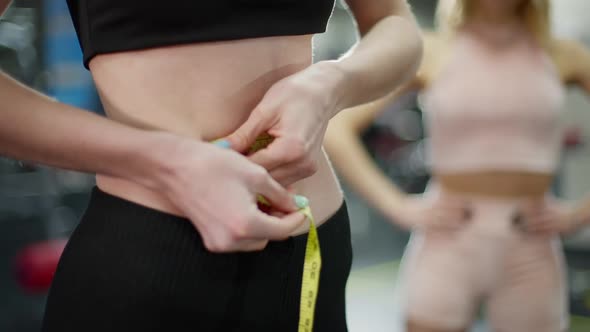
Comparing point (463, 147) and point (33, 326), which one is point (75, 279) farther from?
point (33, 326)

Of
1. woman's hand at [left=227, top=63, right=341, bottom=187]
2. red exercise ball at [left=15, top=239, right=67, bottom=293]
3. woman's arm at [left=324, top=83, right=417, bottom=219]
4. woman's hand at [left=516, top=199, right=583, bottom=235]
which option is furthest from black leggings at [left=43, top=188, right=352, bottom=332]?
red exercise ball at [left=15, top=239, right=67, bottom=293]

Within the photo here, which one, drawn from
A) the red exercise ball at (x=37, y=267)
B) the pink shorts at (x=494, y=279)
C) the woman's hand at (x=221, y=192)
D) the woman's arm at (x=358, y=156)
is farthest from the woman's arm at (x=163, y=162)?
the red exercise ball at (x=37, y=267)

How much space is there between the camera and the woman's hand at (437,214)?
211cm

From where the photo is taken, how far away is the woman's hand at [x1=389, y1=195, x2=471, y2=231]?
6.93ft

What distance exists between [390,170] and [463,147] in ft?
18.3

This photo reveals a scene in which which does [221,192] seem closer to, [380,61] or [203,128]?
[203,128]

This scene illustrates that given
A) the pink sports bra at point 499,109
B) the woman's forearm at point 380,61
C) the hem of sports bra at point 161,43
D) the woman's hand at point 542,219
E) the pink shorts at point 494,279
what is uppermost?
Answer: the hem of sports bra at point 161,43

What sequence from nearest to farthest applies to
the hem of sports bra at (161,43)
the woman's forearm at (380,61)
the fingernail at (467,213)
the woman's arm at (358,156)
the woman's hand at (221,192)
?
the woman's hand at (221,192), the hem of sports bra at (161,43), the woman's forearm at (380,61), the fingernail at (467,213), the woman's arm at (358,156)

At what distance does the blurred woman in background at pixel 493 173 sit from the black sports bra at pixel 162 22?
1401 mm

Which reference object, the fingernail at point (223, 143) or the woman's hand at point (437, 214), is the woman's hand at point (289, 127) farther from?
the woman's hand at point (437, 214)

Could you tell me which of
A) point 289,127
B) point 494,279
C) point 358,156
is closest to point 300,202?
point 289,127

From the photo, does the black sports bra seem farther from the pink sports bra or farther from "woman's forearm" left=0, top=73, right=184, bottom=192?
the pink sports bra

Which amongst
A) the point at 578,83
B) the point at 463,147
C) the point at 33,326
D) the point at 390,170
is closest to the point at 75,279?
the point at 463,147

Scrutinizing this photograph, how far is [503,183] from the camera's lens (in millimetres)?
2086
